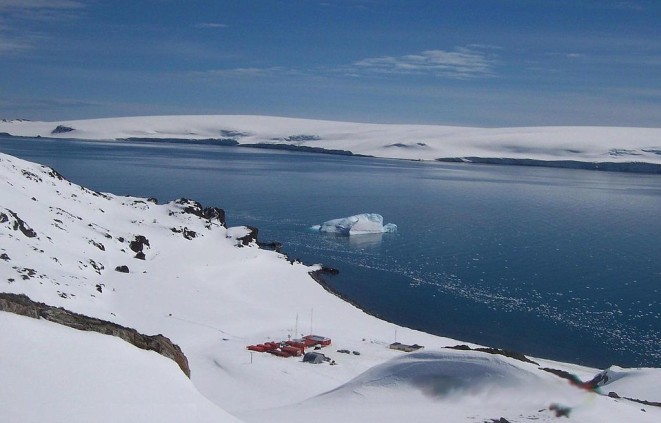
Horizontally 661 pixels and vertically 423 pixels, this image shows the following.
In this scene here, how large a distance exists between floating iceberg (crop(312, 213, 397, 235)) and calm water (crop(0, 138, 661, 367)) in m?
0.84

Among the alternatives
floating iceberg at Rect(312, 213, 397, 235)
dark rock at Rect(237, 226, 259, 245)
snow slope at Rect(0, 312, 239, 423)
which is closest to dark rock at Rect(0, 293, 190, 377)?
snow slope at Rect(0, 312, 239, 423)

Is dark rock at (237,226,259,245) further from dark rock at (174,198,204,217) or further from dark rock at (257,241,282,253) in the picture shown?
dark rock at (174,198,204,217)

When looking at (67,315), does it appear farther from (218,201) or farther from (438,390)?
(218,201)

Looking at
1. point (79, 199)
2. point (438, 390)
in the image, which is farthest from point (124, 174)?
point (438, 390)

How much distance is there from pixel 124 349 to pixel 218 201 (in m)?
37.4

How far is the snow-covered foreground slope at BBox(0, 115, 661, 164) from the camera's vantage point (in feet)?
292

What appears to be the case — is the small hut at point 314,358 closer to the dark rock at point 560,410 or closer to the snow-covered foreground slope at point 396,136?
the dark rock at point 560,410

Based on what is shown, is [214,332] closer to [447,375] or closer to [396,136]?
[447,375]

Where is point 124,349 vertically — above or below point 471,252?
above

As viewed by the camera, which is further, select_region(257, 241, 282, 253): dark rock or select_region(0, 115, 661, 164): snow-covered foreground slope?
select_region(0, 115, 661, 164): snow-covered foreground slope

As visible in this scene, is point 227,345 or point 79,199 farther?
point 79,199

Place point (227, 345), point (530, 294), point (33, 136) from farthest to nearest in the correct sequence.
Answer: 1. point (33, 136)
2. point (530, 294)
3. point (227, 345)

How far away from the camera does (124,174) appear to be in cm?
5906

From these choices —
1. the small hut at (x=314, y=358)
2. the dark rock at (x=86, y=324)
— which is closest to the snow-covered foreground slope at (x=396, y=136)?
the small hut at (x=314, y=358)
